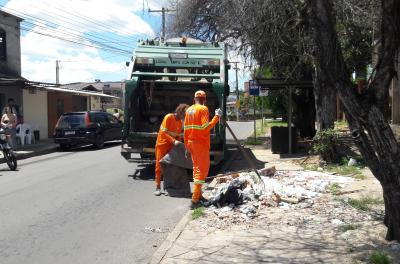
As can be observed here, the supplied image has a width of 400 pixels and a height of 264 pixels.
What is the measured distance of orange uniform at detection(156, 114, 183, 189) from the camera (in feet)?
32.0

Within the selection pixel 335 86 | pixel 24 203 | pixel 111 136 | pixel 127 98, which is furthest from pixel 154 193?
pixel 111 136

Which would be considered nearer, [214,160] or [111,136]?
[214,160]

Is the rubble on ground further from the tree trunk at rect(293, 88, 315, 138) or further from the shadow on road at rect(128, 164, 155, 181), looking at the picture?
the tree trunk at rect(293, 88, 315, 138)

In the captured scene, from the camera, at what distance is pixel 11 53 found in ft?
84.4

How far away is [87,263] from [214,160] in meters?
6.81

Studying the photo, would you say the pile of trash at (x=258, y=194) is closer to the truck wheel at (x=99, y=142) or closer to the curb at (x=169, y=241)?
the curb at (x=169, y=241)

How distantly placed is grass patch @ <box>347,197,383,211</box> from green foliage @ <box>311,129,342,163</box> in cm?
476

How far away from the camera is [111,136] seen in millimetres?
22750

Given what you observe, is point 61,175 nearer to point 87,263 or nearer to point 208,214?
point 208,214

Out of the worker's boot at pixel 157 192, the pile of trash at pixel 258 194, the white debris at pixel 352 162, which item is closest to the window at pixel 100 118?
the white debris at pixel 352 162

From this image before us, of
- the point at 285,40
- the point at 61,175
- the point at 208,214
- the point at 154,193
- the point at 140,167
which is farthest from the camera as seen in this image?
the point at 285,40

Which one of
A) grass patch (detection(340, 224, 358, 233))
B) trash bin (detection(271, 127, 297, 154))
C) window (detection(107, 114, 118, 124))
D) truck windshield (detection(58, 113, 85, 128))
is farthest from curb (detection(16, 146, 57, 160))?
grass patch (detection(340, 224, 358, 233))

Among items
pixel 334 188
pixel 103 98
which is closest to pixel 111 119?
pixel 334 188

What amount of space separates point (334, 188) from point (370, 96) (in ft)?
13.4
